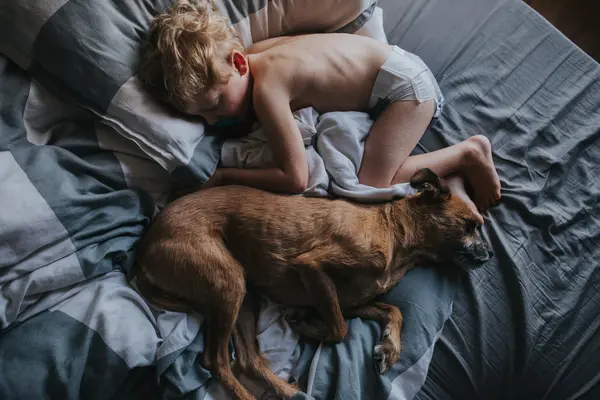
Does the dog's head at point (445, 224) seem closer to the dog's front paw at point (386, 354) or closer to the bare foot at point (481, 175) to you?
the bare foot at point (481, 175)

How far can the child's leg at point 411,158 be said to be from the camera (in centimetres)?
165

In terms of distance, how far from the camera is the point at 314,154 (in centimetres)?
164

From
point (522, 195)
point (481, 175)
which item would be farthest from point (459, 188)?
point (522, 195)

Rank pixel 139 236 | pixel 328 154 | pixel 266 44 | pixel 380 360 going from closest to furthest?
pixel 380 360, pixel 139 236, pixel 328 154, pixel 266 44

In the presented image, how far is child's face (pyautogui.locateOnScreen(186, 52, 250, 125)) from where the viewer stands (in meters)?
1.51

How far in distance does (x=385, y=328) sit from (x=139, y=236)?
2.40 ft

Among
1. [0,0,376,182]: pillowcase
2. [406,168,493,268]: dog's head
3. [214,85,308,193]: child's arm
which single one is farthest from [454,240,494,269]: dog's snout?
[0,0,376,182]: pillowcase

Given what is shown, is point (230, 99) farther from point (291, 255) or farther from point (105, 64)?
point (291, 255)

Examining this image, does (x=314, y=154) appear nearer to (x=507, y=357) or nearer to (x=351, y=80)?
(x=351, y=80)

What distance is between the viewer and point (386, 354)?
55.6 inches

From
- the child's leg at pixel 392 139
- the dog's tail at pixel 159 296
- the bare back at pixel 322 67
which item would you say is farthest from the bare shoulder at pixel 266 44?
the dog's tail at pixel 159 296

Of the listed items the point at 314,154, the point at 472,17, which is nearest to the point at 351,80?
the point at 314,154

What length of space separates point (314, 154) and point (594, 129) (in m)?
0.94

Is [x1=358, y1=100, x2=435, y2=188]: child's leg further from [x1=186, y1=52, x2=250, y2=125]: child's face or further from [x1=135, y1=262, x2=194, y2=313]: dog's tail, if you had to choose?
[x1=135, y1=262, x2=194, y2=313]: dog's tail
